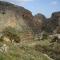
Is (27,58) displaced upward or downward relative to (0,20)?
downward

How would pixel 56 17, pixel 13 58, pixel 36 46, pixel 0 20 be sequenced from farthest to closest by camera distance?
pixel 56 17 < pixel 36 46 < pixel 0 20 < pixel 13 58

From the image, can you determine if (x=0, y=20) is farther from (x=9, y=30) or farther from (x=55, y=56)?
(x=55, y=56)

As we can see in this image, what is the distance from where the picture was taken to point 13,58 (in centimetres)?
1169

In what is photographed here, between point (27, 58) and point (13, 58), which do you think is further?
point (27, 58)

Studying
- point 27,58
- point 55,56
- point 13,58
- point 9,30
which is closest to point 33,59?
point 27,58

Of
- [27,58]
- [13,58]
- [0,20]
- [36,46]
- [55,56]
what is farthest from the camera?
[36,46]

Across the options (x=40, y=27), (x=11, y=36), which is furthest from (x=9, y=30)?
(x=40, y=27)

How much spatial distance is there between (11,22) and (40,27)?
941 inches

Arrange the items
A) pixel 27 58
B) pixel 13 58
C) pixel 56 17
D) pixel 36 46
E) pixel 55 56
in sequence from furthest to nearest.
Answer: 1. pixel 56 17
2. pixel 36 46
3. pixel 55 56
4. pixel 27 58
5. pixel 13 58

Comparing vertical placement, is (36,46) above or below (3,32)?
below

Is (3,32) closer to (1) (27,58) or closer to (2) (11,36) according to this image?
(2) (11,36)

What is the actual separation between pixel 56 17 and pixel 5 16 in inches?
994

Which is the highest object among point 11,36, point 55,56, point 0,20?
point 0,20

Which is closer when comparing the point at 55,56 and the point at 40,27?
the point at 55,56
